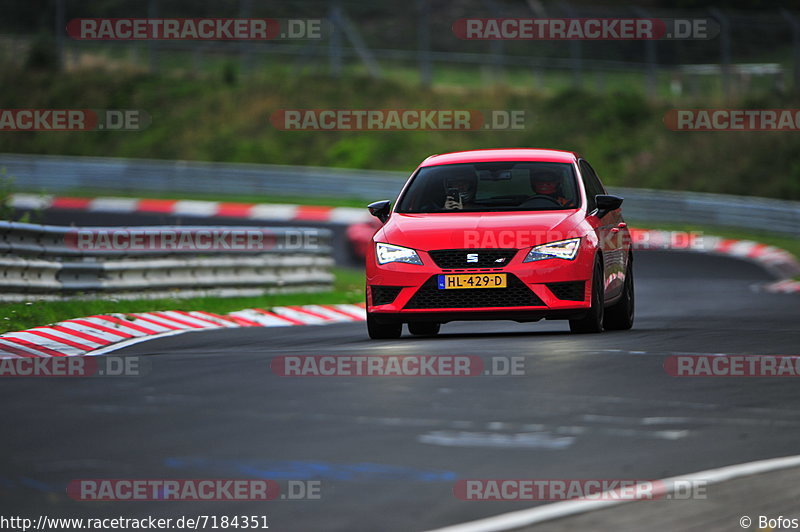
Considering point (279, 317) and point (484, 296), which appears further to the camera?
point (279, 317)

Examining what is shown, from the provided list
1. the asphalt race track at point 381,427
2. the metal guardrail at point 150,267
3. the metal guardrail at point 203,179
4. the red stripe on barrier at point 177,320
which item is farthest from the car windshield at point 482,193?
the metal guardrail at point 203,179

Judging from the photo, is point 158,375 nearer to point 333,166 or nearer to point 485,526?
point 485,526

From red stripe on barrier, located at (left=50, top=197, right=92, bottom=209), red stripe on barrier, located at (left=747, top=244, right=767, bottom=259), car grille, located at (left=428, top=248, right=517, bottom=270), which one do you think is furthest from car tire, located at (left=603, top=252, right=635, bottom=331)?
red stripe on barrier, located at (left=50, top=197, right=92, bottom=209)

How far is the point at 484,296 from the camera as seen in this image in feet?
38.0

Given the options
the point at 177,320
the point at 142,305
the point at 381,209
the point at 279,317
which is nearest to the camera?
the point at 381,209

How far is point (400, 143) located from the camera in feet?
149

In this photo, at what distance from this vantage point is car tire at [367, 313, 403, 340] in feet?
40.2

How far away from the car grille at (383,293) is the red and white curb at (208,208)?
2114 cm

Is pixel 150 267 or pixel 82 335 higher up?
pixel 150 267

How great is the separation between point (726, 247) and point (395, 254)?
782 inches

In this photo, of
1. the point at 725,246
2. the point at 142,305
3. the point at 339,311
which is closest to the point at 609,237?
the point at 339,311

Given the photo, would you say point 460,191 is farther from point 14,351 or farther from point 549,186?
point 14,351

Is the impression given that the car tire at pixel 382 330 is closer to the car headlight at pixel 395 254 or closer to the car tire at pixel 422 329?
the car headlight at pixel 395 254

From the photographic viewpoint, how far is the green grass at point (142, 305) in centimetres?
1373
